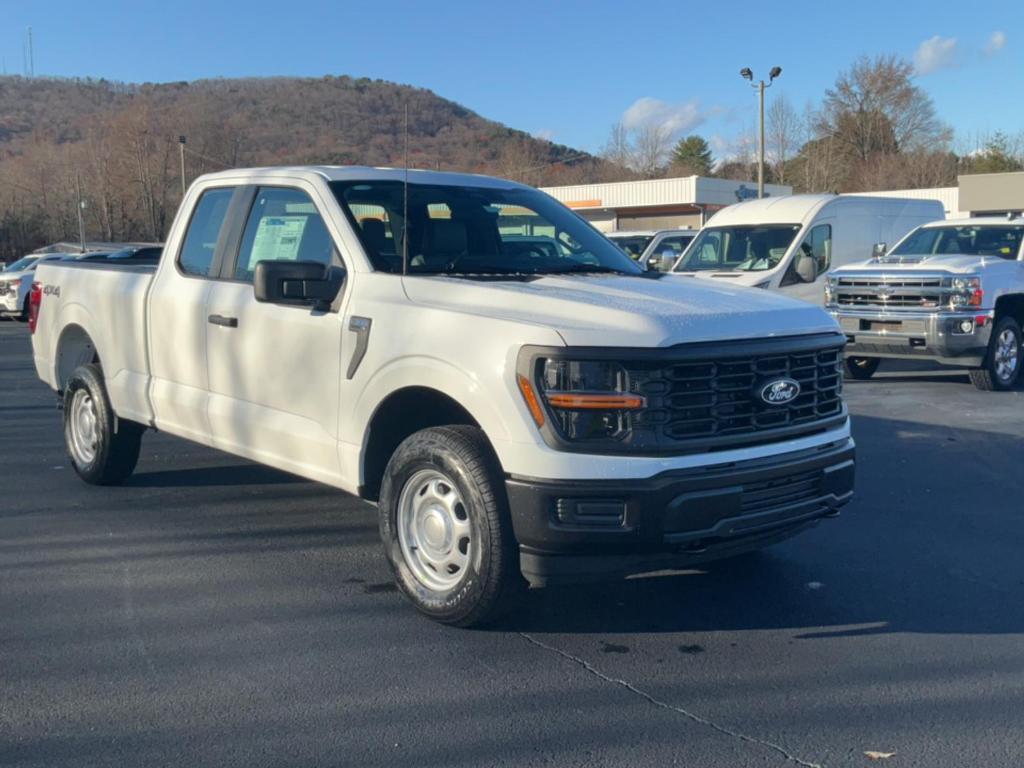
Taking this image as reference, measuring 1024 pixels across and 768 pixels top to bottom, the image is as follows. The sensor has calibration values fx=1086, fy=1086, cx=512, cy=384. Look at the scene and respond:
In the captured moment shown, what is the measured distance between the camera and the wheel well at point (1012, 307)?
39.8 feet

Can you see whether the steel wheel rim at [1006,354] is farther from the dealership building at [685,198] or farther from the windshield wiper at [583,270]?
the dealership building at [685,198]

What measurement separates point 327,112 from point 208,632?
37.4 m

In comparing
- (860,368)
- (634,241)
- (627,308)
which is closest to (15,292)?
(634,241)

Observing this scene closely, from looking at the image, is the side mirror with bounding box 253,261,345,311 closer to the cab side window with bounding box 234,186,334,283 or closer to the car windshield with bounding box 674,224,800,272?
the cab side window with bounding box 234,186,334,283

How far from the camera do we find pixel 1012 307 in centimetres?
1246

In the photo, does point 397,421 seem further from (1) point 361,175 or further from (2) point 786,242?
(2) point 786,242

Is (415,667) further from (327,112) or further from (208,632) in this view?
(327,112)

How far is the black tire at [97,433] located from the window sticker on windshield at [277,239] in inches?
71.0

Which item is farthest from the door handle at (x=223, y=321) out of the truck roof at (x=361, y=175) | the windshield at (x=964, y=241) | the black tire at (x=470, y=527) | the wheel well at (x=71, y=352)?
the windshield at (x=964, y=241)

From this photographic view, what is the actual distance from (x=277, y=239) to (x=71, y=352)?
9.17 feet

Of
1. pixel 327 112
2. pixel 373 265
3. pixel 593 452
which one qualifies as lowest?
pixel 593 452

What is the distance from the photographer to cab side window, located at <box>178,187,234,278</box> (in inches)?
248

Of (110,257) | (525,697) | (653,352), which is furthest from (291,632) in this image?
(110,257)

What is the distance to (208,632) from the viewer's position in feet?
15.3
